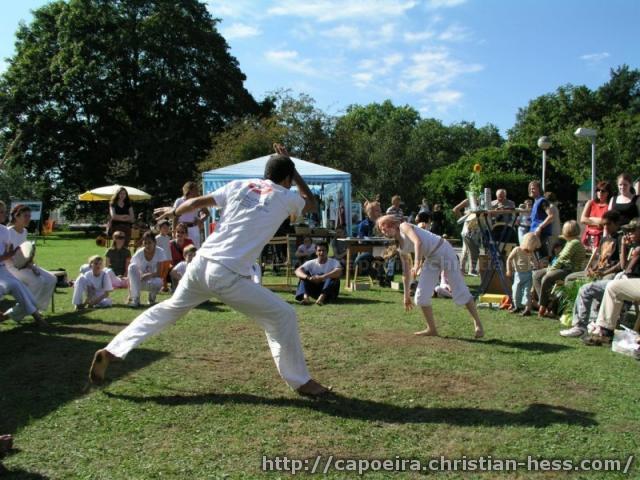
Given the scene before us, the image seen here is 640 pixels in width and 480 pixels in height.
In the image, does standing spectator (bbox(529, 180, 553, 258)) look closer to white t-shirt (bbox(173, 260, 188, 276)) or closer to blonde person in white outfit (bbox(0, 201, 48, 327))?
white t-shirt (bbox(173, 260, 188, 276))

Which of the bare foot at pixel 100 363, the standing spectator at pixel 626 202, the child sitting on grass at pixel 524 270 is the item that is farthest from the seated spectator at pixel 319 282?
the bare foot at pixel 100 363

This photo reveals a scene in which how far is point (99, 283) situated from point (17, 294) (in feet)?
6.23

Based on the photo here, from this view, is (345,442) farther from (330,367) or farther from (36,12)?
(36,12)

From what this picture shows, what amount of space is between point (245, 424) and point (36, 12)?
3802 cm

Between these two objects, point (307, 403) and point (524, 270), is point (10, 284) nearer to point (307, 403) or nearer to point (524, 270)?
point (307, 403)

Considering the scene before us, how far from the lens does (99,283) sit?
953 centimetres

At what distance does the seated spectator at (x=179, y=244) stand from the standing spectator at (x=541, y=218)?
6.68 meters

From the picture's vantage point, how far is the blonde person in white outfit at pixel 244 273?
187 inches

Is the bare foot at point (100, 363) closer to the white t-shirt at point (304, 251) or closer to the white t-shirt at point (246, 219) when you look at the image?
the white t-shirt at point (246, 219)

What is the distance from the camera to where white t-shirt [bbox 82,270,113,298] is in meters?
9.45

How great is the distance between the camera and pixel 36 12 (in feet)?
116

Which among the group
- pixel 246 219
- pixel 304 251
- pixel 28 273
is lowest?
pixel 28 273

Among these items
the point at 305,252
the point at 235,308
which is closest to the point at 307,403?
the point at 235,308

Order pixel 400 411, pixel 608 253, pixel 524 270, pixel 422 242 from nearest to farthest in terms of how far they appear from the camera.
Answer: pixel 400 411
pixel 422 242
pixel 608 253
pixel 524 270
